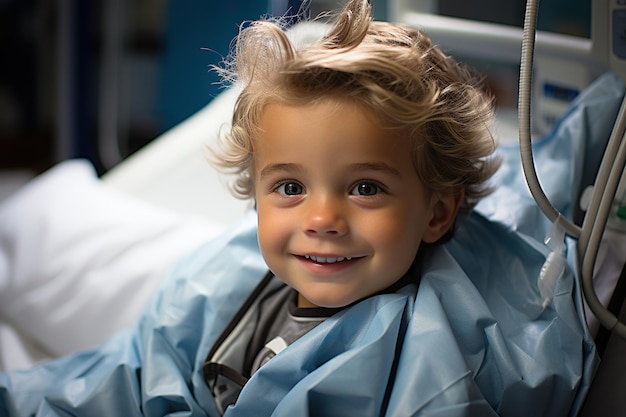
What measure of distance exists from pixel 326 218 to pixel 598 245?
0.34 m

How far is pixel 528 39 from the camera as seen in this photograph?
2.91 feet

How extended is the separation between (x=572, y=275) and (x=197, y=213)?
967 mm

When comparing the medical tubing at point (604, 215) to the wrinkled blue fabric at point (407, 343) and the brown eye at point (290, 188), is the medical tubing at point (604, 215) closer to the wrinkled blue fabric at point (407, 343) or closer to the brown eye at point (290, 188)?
the wrinkled blue fabric at point (407, 343)

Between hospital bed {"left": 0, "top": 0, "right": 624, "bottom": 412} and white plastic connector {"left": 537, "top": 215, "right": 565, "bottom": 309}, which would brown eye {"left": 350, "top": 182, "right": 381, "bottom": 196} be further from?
hospital bed {"left": 0, "top": 0, "right": 624, "bottom": 412}

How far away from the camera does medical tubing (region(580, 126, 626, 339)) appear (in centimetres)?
91

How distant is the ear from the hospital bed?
20cm

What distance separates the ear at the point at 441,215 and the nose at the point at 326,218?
149mm

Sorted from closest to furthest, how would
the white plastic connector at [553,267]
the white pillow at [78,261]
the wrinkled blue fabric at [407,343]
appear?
1. the wrinkled blue fabric at [407,343]
2. the white plastic connector at [553,267]
3. the white pillow at [78,261]

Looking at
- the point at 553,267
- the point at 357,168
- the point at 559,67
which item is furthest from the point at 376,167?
the point at 559,67

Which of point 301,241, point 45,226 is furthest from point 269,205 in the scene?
point 45,226

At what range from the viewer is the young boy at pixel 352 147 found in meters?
0.87

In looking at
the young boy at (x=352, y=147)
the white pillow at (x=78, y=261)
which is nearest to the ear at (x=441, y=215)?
the young boy at (x=352, y=147)

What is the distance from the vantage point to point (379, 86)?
868 millimetres

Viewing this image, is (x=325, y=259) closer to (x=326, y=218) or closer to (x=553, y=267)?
(x=326, y=218)
